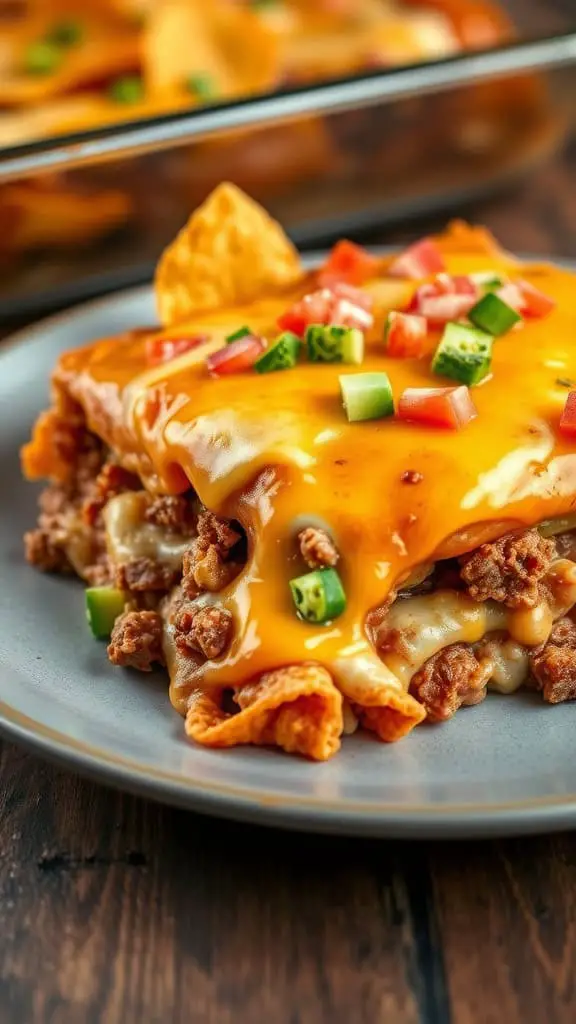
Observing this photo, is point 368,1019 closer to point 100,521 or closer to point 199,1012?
point 199,1012

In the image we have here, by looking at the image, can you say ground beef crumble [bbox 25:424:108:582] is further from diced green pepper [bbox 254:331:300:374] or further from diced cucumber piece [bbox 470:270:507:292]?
diced cucumber piece [bbox 470:270:507:292]

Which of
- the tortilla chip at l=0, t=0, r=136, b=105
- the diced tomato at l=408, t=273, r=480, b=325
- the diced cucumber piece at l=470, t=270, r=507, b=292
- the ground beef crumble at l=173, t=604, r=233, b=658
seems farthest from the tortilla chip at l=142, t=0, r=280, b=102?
the ground beef crumble at l=173, t=604, r=233, b=658

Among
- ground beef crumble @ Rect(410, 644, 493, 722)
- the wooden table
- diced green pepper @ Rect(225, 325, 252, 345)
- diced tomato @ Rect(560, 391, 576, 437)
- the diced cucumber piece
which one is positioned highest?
diced green pepper @ Rect(225, 325, 252, 345)

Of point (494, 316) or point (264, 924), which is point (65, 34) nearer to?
point (494, 316)

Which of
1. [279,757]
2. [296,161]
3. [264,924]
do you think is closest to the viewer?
[264,924]

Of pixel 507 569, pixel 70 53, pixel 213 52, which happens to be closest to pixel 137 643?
pixel 507 569

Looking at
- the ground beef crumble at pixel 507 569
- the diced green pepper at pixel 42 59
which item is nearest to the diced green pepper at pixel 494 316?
the ground beef crumble at pixel 507 569
